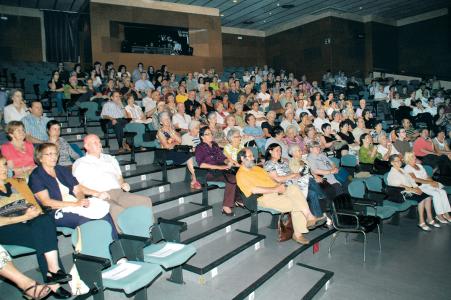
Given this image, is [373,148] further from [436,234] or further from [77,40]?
[77,40]

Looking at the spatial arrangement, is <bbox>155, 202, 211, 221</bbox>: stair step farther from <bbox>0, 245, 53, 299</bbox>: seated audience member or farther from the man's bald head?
<bbox>0, 245, 53, 299</bbox>: seated audience member

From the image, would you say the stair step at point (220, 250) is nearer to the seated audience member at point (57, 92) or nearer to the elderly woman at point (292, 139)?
the elderly woman at point (292, 139)

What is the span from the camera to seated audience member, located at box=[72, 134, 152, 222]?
3361mm

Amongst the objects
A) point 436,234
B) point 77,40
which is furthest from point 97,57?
point 436,234

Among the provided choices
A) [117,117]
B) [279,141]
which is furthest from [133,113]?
[279,141]

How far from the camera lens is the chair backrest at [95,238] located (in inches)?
98.0

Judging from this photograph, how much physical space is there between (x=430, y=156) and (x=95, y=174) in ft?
22.8

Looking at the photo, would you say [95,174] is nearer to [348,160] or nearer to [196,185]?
[196,185]

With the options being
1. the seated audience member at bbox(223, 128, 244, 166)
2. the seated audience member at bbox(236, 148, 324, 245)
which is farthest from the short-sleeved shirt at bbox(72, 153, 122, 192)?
the seated audience member at bbox(223, 128, 244, 166)

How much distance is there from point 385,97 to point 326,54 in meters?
4.06

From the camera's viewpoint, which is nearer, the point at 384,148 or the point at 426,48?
the point at 384,148

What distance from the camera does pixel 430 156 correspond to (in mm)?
7148

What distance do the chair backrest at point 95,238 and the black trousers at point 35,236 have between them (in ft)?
0.88

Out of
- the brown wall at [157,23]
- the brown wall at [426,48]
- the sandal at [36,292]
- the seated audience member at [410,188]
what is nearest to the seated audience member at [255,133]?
the seated audience member at [410,188]
